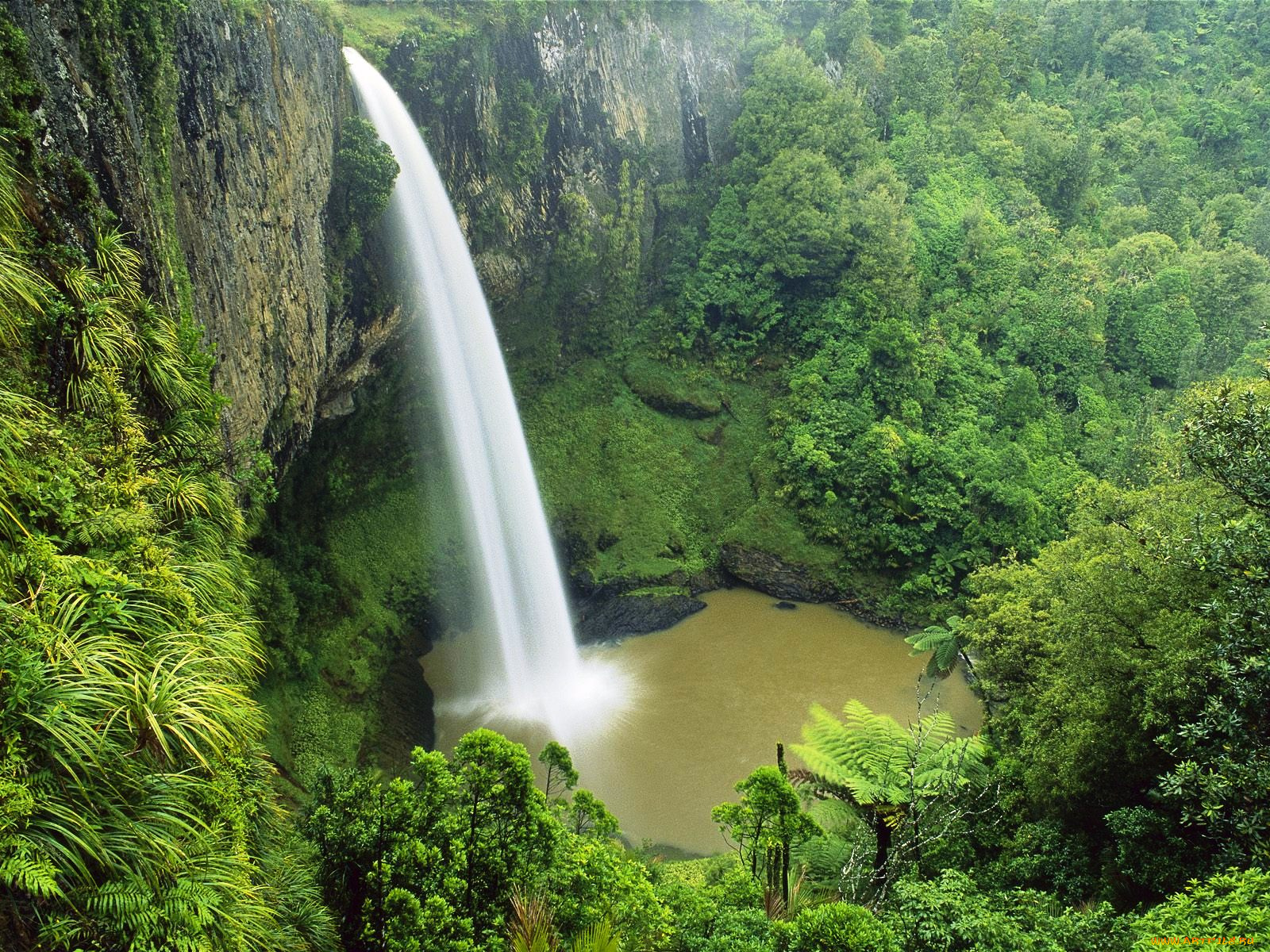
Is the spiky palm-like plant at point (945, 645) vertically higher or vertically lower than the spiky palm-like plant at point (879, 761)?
lower

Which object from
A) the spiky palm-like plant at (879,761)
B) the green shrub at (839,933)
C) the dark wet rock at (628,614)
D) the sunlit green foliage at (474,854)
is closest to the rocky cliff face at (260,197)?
the sunlit green foliage at (474,854)

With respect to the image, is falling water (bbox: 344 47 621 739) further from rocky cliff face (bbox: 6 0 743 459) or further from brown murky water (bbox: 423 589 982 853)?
rocky cliff face (bbox: 6 0 743 459)

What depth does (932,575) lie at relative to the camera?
61.7 feet

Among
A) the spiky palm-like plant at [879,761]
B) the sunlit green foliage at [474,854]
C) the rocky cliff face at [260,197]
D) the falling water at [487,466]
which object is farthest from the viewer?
the falling water at [487,466]

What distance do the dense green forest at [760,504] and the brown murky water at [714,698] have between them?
0.84 meters

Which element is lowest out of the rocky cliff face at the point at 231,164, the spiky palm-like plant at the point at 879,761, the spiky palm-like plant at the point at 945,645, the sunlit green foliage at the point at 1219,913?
the spiky palm-like plant at the point at 945,645

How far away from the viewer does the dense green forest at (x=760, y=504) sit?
5148 mm

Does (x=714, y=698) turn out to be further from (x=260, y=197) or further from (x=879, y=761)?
(x=260, y=197)

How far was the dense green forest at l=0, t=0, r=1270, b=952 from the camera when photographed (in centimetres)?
515

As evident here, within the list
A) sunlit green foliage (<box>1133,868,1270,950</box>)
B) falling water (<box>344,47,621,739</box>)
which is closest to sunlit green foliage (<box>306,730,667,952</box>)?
sunlit green foliage (<box>1133,868,1270,950</box>)

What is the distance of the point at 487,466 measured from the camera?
1816 cm

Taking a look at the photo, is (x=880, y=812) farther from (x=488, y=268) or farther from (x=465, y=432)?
(x=488, y=268)

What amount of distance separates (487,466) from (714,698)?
6508 mm

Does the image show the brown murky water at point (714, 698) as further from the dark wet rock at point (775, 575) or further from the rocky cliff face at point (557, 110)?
the rocky cliff face at point (557, 110)
